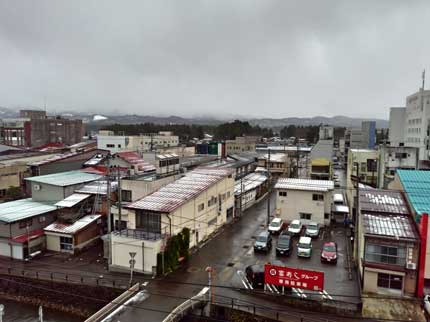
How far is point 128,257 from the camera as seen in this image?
15.9m

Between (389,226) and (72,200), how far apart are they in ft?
56.4

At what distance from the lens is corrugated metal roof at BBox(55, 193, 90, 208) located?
1999 centimetres

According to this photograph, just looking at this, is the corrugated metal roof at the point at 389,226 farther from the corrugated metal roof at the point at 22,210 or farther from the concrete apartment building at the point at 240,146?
the concrete apartment building at the point at 240,146

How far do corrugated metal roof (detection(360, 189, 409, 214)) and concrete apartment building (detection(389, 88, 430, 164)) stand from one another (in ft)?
87.4

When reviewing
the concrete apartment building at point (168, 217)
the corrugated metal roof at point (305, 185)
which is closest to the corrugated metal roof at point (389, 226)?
the corrugated metal roof at point (305, 185)

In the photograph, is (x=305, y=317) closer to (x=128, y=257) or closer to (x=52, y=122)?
(x=128, y=257)

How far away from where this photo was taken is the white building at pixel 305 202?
22375 mm

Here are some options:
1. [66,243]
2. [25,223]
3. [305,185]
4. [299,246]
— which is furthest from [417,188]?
[25,223]

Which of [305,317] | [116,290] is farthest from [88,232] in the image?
[305,317]

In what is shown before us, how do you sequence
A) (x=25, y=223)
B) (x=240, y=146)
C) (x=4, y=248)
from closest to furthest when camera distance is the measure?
1. (x=4, y=248)
2. (x=25, y=223)
3. (x=240, y=146)

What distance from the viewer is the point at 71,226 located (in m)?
18.8

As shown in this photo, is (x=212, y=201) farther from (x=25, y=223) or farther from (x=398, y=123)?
(x=398, y=123)

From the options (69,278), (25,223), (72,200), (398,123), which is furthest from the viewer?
(398,123)

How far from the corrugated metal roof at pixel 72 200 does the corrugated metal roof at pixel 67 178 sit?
4.33 feet
